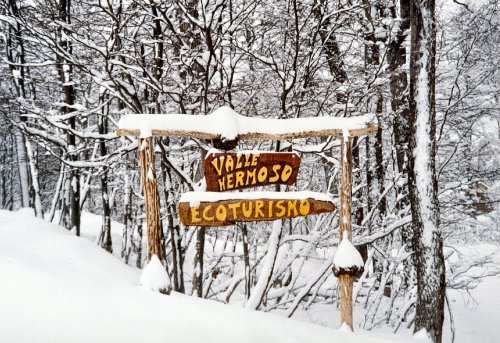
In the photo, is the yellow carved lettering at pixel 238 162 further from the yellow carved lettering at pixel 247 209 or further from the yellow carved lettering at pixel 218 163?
the yellow carved lettering at pixel 247 209

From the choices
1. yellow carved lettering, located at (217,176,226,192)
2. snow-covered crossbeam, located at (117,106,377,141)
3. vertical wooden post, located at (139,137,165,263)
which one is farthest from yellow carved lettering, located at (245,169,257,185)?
vertical wooden post, located at (139,137,165,263)

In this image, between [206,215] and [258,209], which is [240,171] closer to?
[258,209]

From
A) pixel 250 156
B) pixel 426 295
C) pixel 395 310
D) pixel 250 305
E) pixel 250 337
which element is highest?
pixel 250 156

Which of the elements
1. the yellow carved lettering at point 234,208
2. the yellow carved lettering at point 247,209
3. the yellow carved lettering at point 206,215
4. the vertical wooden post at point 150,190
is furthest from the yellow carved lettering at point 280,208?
the vertical wooden post at point 150,190

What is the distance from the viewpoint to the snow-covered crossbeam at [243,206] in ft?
11.4

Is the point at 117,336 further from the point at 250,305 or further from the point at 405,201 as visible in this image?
the point at 405,201

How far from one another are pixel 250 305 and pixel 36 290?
103 inches

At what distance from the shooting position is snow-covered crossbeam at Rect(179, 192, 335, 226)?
3465mm

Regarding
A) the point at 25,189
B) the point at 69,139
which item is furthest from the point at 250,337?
the point at 25,189

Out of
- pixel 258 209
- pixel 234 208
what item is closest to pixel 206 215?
pixel 234 208

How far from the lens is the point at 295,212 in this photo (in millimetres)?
3768

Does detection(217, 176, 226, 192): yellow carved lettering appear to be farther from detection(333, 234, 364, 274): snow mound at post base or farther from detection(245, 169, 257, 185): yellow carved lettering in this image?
detection(333, 234, 364, 274): snow mound at post base

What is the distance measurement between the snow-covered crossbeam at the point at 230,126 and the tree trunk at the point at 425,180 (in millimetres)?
1050

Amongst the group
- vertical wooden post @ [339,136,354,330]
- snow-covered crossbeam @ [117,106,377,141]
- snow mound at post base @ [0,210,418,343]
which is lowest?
snow mound at post base @ [0,210,418,343]
